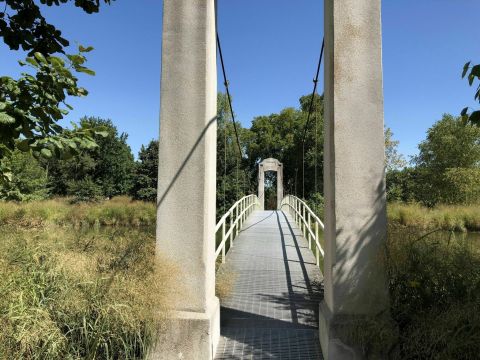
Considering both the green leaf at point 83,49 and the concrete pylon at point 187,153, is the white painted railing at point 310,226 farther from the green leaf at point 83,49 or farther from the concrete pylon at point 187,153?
the green leaf at point 83,49

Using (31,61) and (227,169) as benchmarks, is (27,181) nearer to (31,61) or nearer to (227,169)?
(227,169)

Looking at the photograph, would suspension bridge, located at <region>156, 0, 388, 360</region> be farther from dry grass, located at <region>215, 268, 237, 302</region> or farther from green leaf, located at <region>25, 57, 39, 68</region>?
green leaf, located at <region>25, 57, 39, 68</region>

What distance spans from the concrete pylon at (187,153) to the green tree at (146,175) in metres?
30.4

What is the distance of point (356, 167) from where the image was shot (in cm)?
306

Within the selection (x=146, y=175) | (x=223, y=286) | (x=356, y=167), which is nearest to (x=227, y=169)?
(x=146, y=175)

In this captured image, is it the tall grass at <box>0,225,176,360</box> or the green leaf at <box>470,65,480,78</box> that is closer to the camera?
the green leaf at <box>470,65,480,78</box>

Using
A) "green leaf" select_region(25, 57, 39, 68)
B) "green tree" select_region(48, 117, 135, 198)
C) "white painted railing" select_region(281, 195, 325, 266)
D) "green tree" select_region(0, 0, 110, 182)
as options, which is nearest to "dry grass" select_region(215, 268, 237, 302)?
"white painted railing" select_region(281, 195, 325, 266)

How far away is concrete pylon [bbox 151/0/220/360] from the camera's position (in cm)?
318

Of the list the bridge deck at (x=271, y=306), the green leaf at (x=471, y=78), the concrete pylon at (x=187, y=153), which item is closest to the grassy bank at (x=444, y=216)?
the bridge deck at (x=271, y=306)

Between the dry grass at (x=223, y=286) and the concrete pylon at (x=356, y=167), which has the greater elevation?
the concrete pylon at (x=356, y=167)

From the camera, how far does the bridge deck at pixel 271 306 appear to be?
3309 millimetres

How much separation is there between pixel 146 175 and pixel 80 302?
33438 millimetres

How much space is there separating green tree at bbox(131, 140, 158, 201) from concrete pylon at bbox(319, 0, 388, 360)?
31.0 meters

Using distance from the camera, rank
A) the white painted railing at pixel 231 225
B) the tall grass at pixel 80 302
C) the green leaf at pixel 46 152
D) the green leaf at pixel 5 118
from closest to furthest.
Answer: the green leaf at pixel 5 118, the green leaf at pixel 46 152, the tall grass at pixel 80 302, the white painted railing at pixel 231 225
